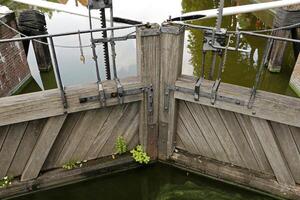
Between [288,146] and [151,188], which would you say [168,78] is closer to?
[288,146]

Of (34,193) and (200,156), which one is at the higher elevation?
(200,156)

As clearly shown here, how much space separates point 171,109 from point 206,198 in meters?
1.78

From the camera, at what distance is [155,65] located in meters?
4.08

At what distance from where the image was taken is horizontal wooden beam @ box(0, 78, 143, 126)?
3.81 metres

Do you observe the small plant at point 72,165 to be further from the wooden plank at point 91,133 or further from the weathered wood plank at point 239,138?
the weathered wood plank at point 239,138

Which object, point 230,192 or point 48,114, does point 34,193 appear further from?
point 230,192

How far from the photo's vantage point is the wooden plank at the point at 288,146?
4103 mm

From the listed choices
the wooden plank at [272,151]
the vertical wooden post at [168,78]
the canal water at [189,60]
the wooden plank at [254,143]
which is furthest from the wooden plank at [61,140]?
the canal water at [189,60]

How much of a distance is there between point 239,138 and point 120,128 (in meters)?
2.08

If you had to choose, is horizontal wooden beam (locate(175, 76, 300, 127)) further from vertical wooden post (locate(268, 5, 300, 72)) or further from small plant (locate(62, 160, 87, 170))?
vertical wooden post (locate(268, 5, 300, 72))

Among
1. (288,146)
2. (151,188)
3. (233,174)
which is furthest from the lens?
(151,188)

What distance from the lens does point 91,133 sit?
4.65 metres

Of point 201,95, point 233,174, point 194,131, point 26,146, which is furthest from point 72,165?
point 233,174

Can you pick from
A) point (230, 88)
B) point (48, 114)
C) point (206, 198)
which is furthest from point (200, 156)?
point (48, 114)
